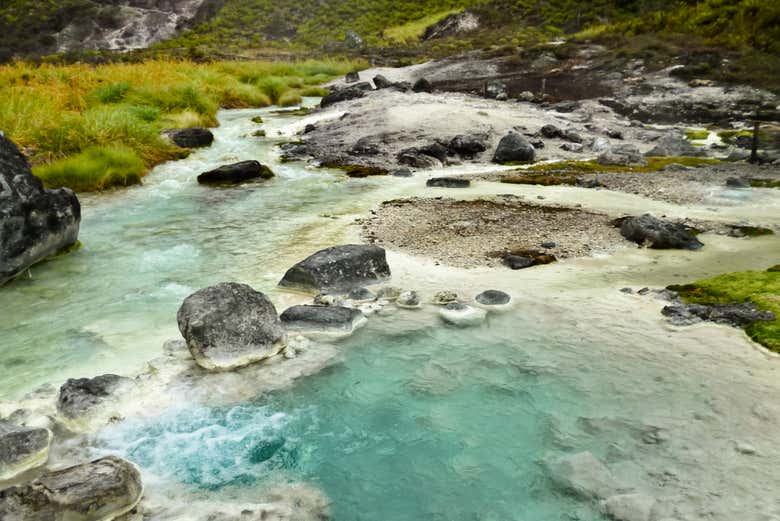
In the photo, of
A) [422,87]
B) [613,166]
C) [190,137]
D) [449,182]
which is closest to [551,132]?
[613,166]

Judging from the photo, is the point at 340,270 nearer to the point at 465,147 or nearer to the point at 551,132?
the point at 465,147

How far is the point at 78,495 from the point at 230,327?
2.53 metres

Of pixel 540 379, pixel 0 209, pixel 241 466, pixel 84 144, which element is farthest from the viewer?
pixel 84 144

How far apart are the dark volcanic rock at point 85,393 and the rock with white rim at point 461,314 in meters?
3.67

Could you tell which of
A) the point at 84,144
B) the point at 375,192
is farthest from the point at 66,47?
the point at 375,192

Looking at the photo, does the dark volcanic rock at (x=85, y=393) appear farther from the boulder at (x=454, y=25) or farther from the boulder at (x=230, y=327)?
the boulder at (x=454, y=25)

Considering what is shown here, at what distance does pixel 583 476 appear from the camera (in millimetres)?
4590

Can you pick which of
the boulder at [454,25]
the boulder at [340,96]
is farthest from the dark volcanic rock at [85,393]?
the boulder at [454,25]

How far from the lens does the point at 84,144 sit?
51.4ft

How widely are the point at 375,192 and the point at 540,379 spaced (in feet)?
29.8

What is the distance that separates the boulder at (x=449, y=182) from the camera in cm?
1450

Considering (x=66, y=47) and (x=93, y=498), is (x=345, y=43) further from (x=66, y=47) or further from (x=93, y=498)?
(x=93, y=498)

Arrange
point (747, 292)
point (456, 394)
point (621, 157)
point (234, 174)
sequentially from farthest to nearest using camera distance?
1. point (621, 157)
2. point (234, 174)
3. point (747, 292)
4. point (456, 394)

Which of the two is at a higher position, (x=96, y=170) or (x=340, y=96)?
(x=340, y=96)
